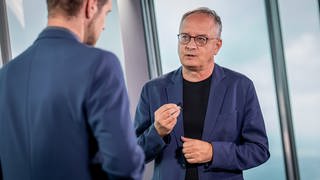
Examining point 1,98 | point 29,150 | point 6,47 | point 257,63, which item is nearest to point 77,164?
point 29,150

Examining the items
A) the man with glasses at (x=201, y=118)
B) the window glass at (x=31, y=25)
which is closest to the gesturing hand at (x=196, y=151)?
the man with glasses at (x=201, y=118)

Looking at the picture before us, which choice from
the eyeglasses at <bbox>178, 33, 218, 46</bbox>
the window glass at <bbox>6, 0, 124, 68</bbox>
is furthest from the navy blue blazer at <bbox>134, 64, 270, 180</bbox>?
the window glass at <bbox>6, 0, 124, 68</bbox>

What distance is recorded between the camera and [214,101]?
1.75m

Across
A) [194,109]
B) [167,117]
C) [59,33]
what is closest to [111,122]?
[59,33]

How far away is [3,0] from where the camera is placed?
383 cm

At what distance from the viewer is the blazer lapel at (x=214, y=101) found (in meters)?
1.72

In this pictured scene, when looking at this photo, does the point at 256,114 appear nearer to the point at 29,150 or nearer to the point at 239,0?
the point at 29,150

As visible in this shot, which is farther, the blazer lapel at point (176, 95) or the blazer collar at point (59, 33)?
the blazer lapel at point (176, 95)

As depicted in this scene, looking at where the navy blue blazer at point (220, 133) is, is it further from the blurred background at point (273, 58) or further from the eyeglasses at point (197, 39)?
the blurred background at point (273, 58)

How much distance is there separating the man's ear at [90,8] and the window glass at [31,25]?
86.7 inches

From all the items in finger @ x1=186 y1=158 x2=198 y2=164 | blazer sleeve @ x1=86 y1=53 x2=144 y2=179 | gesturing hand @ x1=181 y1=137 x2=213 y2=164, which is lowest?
finger @ x1=186 y1=158 x2=198 y2=164

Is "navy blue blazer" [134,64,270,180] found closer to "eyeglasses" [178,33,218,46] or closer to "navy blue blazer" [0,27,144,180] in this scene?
"eyeglasses" [178,33,218,46]

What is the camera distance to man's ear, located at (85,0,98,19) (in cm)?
105

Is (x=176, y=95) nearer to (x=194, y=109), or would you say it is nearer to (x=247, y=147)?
(x=194, y=109)
